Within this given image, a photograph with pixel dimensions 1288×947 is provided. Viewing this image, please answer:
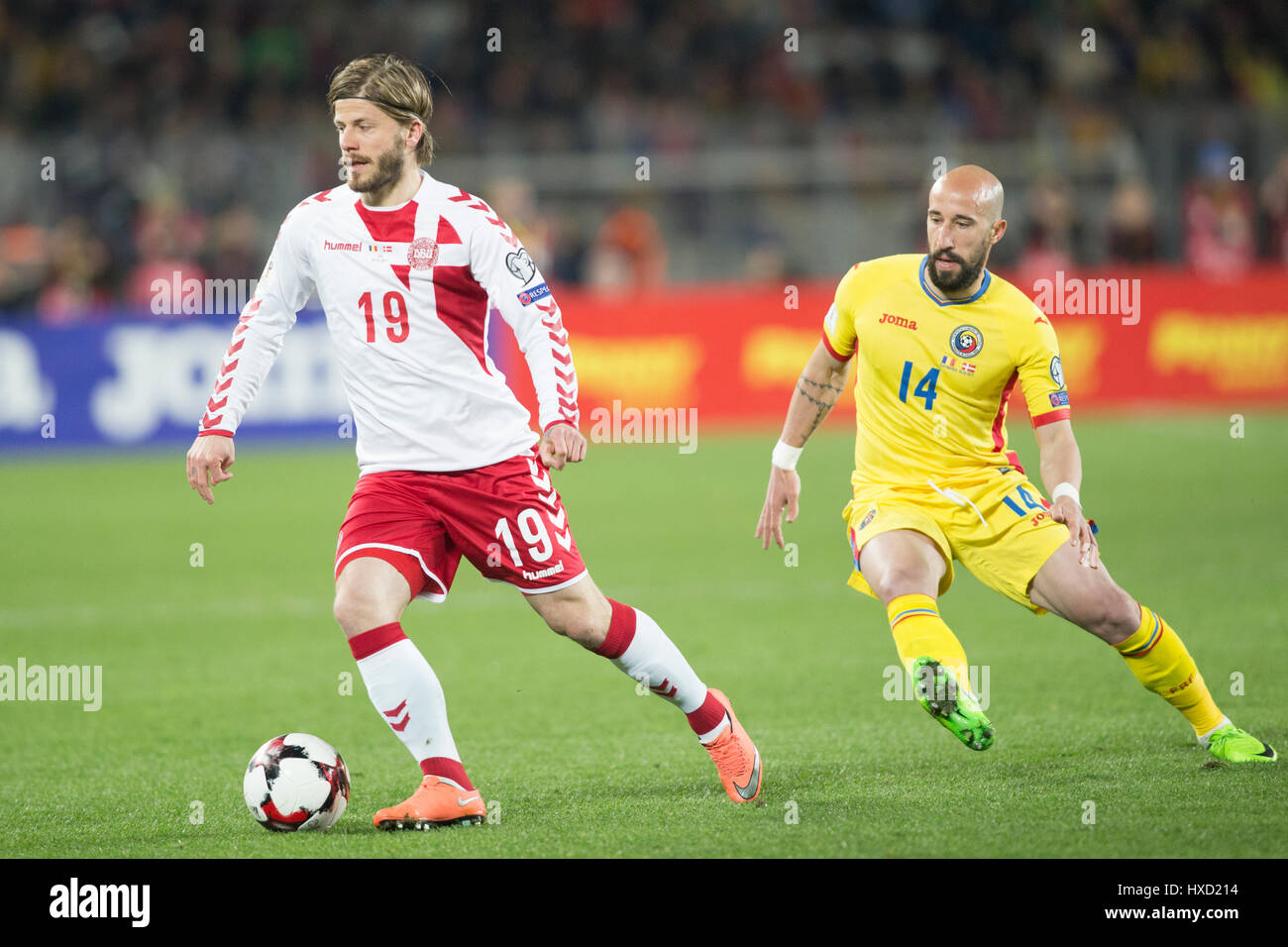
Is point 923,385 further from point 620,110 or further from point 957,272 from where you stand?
point 620,110

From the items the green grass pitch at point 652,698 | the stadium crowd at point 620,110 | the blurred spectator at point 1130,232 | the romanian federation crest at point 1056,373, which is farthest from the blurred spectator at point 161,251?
the romanian federation crest at point 1056,373

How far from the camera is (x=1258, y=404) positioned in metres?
19.0

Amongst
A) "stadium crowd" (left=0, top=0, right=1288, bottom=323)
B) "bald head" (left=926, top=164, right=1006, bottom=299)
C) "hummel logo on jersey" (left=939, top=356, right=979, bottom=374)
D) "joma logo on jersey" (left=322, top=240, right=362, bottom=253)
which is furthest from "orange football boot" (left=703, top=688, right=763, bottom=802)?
"stadium crowd" (left=0, top=0, right=1288, bottom=323)

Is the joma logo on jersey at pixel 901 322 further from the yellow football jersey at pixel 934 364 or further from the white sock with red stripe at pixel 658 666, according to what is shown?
the white sock with red stripe at pixel 658 666

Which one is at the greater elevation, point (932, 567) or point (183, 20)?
point (183, 20)

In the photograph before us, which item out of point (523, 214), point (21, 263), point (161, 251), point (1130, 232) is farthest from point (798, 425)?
point (1130, 232)

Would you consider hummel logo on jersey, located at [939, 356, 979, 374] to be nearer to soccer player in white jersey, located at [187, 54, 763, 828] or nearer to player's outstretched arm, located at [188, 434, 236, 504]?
soccer player in white jersey, located at [187, 54, 763, 828]

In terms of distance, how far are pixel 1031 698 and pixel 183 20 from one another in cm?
1875

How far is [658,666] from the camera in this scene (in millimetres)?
5512

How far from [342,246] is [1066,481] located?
8.41ft
